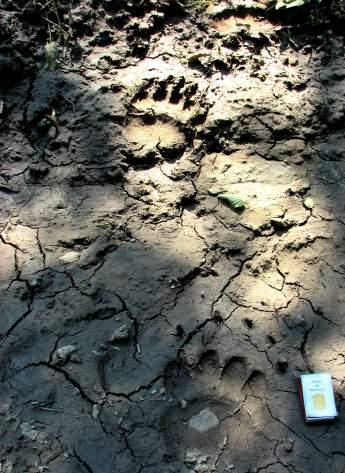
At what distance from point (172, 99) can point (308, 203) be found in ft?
3.35

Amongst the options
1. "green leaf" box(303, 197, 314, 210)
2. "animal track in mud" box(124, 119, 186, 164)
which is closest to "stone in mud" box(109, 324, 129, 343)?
"animal track in mud" box(124, 119, 186, 164)

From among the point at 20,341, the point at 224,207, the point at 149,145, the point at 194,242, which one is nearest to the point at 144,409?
the point at 20,341

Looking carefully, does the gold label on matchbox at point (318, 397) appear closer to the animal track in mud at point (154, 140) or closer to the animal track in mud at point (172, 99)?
the animal track in mud at point (154, 140)

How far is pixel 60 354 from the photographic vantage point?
2.48 m

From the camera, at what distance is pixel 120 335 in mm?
2535

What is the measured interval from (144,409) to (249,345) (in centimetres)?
55

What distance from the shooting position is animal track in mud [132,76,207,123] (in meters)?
3.29

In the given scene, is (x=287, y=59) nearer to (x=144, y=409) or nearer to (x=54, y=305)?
(x=54, y=305)

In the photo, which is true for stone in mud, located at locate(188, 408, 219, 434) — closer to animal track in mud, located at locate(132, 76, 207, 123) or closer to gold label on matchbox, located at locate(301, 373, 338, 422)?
gold label on matchbox, located at locate(301, 373, 338, 422)

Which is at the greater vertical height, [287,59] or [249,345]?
[287,59]

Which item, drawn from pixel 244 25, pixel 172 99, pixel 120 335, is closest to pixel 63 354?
pixel 120 335

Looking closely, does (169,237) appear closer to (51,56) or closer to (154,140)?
(154,140)

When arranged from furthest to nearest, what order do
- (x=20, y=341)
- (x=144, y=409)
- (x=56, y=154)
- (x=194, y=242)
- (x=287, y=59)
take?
(x=287, y=59)
(x=56, y=154)
(x=194, y=242)
(x=20, y=341)
(x=144, y=409)

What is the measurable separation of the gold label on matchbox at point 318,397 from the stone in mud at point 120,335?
80 cm
